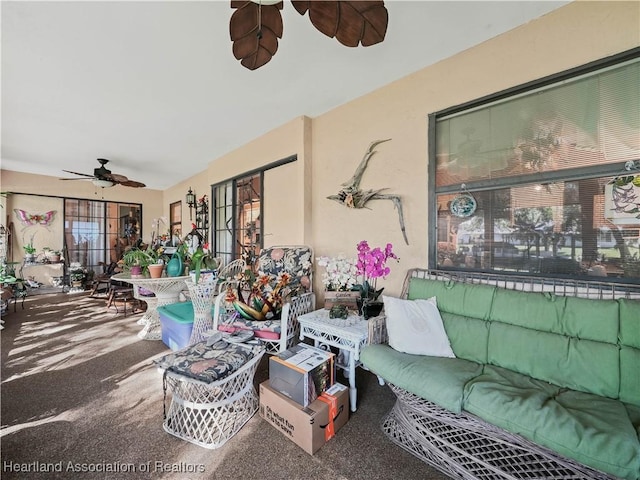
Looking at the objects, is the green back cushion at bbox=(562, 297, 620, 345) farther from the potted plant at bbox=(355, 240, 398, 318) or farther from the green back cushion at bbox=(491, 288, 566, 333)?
the potted plant at bbox=(355, 240, 398, 318)

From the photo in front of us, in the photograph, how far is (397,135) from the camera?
2.37 meters

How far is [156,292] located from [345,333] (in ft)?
8.24

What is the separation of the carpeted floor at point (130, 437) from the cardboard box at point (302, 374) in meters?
0.27

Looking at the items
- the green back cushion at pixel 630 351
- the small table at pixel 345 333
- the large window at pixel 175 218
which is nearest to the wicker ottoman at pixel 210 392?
the small table at pixel 345 333

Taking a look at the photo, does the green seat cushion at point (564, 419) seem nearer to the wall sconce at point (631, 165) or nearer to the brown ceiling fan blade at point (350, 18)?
the wall sconce at point (631, 165)

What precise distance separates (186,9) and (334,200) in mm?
1878

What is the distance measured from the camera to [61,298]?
5211 millimetres

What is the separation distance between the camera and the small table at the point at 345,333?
1778 mm

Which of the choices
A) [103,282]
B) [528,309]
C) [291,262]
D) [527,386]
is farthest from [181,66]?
[103,282]

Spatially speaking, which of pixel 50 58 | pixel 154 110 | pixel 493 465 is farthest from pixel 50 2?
pixel 493 465

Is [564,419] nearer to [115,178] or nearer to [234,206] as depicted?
[234,206]

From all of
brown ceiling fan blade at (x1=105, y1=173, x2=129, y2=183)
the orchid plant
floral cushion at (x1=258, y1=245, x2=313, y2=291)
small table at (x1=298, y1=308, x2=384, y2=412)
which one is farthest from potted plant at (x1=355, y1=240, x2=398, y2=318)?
brown ceiling fan blade at (x1=105, y1=173, x2=129, y2=183)

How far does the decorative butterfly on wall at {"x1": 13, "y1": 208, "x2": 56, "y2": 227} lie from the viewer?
18.0ft

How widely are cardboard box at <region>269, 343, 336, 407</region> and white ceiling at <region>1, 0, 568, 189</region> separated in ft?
7.28
